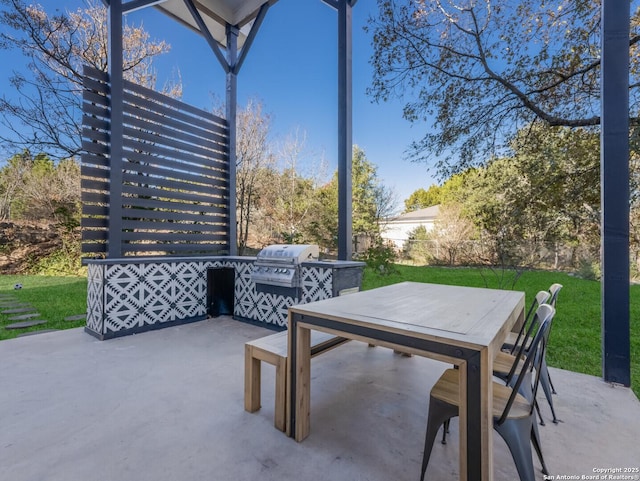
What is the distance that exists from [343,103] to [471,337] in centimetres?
320

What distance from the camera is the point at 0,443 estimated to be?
166 centimetres

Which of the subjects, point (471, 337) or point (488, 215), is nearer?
point (471, 337)

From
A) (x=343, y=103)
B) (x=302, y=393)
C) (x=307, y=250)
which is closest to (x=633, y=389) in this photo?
(x=302, y=393)

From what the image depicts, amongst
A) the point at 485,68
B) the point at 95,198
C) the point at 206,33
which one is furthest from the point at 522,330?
the point at 206,33

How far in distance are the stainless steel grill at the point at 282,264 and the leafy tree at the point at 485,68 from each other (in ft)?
9.13

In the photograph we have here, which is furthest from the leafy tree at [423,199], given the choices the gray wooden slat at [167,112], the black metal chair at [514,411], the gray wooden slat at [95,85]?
the black metal chair at [514,411]

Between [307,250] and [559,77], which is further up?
[559,77]

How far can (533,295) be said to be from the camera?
4.71 meters

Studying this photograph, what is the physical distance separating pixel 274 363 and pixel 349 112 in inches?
118

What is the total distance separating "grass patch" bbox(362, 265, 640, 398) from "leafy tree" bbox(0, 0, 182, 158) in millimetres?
6843

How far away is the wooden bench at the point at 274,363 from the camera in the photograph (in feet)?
5.89

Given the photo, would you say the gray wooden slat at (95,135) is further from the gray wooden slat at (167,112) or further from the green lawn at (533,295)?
the green lawn at (533,295)

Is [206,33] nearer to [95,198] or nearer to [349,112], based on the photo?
[349,112]

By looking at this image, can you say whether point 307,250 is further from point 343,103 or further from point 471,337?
point 471,337
